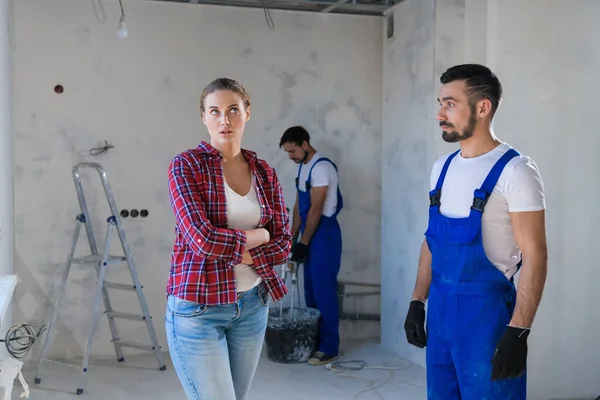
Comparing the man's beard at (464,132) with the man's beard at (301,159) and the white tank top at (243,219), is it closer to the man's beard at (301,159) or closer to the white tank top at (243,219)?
the white tank top at (243,219)

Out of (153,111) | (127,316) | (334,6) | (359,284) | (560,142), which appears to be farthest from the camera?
(359,284)

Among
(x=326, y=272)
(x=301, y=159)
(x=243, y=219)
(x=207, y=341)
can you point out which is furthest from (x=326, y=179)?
(x=207, y=341)

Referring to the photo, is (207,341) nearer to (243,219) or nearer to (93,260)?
(243,219)

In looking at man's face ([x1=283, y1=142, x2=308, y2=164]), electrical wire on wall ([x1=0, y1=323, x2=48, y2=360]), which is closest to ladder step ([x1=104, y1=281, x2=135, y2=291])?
man's face ([x1=283, y1=142, x2=308, y2=164])

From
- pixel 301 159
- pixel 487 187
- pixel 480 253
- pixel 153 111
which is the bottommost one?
pixel 480 253

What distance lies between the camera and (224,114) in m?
2.25

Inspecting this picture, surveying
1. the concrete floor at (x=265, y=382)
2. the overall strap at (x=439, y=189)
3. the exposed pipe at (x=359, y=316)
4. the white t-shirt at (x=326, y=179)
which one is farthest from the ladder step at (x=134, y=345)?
the overall strap at (x=439, y=189)

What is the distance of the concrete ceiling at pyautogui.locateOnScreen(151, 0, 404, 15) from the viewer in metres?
5.20

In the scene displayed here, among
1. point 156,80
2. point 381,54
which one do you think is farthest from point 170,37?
point 381,54

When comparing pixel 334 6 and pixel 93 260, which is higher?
pixel 334 6

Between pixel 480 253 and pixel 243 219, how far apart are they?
81 centimetres

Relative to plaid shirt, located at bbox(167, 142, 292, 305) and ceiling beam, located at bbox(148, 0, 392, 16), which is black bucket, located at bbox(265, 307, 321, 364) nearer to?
ceiling beam, located at bbox(148, 0, 392, 16)

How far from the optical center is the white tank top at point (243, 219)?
221 centimetres

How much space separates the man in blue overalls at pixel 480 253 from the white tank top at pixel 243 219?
67cm
